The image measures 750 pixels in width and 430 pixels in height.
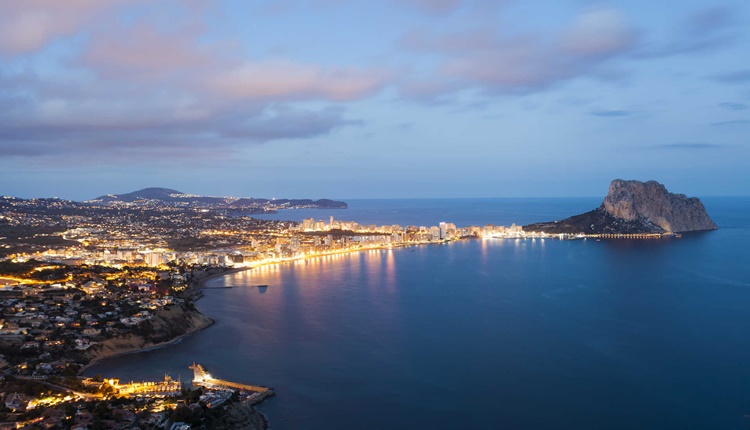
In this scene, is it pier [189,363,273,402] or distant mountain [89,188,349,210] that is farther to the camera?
distant mountain [89,188,349,210]

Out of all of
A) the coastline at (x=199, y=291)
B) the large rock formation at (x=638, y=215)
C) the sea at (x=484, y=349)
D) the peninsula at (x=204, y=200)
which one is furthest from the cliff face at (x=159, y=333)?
the peninsula at (x=204, y=200)

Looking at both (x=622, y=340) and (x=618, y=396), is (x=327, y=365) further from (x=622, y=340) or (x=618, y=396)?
(x=622, y=340)

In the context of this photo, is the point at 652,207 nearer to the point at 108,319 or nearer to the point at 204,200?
the point at 108,319

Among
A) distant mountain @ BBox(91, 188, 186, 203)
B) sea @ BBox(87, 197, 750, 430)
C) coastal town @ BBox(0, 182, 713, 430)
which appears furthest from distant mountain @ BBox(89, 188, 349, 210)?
sea @ BBox(87, 197, 750, 430)

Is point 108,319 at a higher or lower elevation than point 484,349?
higher

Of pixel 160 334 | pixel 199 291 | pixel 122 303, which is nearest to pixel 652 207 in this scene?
pixel 199 291

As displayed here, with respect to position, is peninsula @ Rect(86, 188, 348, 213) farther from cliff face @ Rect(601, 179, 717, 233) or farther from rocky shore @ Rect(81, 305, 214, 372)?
rocky shore @ Rect(81, 305, 214, 372)
